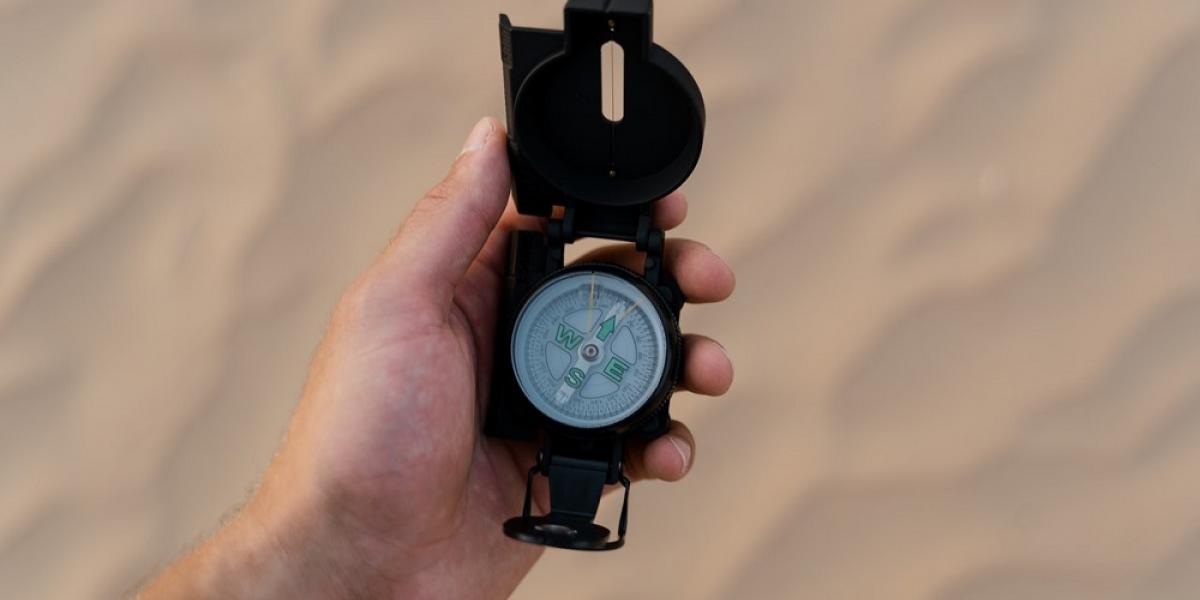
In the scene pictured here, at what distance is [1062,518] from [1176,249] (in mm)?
473

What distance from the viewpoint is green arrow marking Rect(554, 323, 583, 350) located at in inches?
67.1

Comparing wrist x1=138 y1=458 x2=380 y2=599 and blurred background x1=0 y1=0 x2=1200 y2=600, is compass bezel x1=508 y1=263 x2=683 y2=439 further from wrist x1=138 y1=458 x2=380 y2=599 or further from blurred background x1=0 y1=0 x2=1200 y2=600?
blurred background x1=0 y1=0 x2=1200 y2=600

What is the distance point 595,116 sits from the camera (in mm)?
1713

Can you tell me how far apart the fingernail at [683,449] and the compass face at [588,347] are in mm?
140

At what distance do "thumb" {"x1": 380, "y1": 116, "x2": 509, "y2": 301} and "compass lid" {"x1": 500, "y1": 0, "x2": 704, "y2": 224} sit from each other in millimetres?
45

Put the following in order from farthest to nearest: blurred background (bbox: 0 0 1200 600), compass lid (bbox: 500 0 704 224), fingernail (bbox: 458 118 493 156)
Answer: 1. blurred background (bbox: 0 0 1200 600)
2. fingernail (bbox: 458 118 493 156)
3. compass lid (bbox: 500 0 704 224)

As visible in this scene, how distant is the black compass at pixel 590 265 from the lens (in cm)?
164

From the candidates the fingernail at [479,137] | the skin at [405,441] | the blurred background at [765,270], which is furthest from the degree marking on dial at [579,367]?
the blurred background at [765,270]

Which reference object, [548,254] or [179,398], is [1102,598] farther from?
[179,398]

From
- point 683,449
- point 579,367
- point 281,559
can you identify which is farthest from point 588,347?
point 281,559

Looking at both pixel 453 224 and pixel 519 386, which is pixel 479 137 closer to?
pixel 453 224

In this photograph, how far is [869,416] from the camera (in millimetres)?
2143

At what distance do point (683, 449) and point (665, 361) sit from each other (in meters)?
0.17

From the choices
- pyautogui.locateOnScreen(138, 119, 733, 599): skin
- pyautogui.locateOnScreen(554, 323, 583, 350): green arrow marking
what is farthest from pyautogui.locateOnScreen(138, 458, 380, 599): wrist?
pyautogui.locateOnScreen(554, 323, 583, 350): green arrow marking
